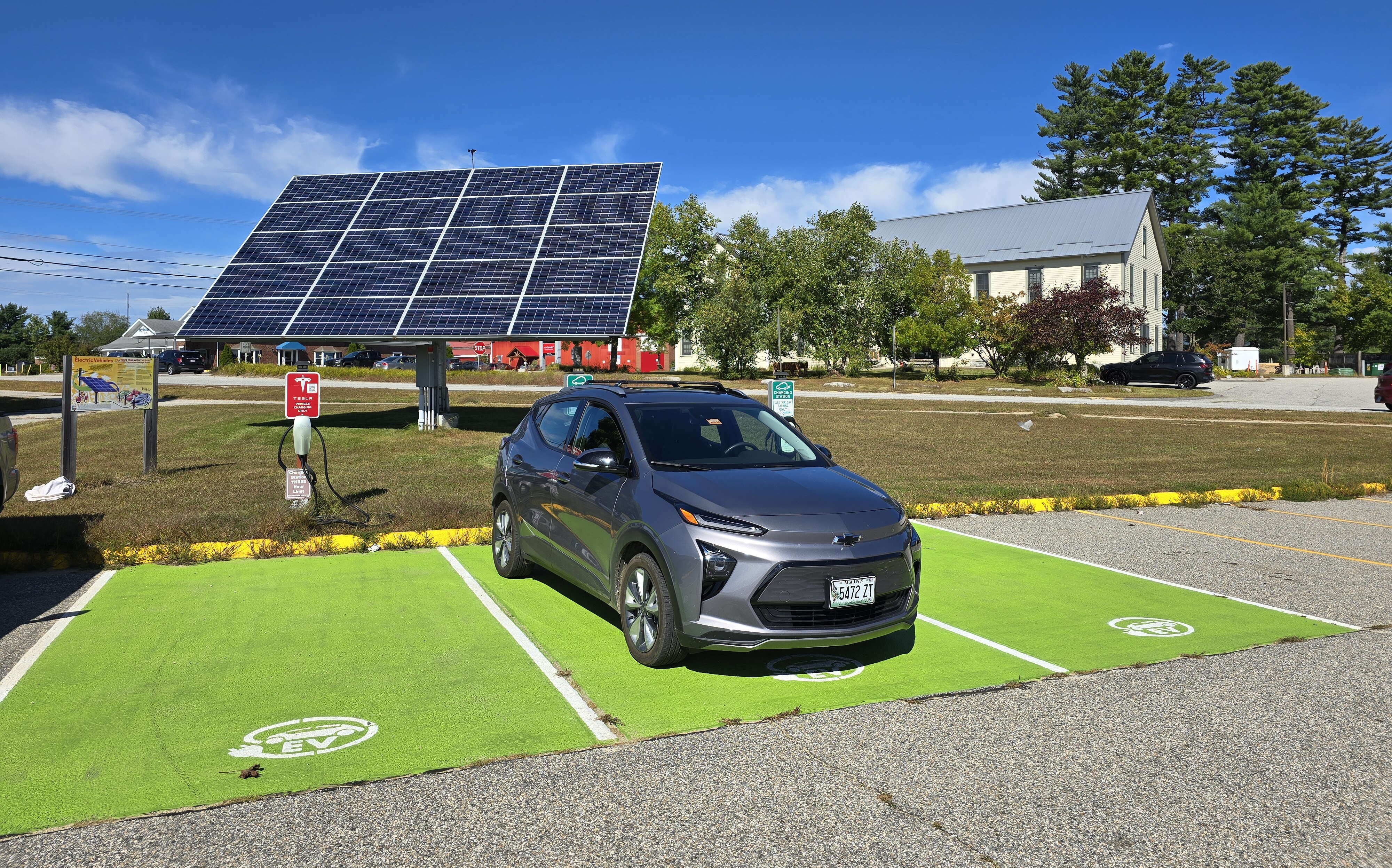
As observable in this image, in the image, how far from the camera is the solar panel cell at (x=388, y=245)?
64.4ft

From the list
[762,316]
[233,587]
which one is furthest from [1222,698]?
[762,316]

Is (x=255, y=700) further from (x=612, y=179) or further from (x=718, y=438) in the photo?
(x=612, y=179)

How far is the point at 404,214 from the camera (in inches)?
837

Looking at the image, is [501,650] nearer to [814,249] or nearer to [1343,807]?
[1343,807]

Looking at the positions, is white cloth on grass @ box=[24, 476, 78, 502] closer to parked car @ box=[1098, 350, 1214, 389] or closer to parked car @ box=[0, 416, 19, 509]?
parked car @ box=[0, 416, 19, 509]

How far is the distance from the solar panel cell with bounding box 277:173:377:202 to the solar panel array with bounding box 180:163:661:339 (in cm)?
4

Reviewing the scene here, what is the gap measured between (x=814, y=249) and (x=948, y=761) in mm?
47227

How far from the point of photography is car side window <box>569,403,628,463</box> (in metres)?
6.50

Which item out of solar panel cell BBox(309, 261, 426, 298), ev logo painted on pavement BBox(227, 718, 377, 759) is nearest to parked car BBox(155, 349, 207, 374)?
solar panel cell BBox(309, 261, 426, 298)

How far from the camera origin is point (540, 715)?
4.89m

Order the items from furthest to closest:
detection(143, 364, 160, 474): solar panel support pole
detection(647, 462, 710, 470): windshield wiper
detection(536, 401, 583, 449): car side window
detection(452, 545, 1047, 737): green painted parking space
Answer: detection(143, 364, 160, 474): solar panel support pole < detection(536, 401, 583, 449): car side window < detection(647, 462, 710, 470): windshield wiper < detection(452, 545, 1047, 737): green painted parking space

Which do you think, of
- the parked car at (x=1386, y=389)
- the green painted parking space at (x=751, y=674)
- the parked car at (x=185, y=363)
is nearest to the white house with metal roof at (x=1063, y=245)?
the parked car at (x=1386, y=389)

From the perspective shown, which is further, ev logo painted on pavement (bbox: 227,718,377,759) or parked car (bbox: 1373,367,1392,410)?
parked car (bbox: 1373,367,1392,410)

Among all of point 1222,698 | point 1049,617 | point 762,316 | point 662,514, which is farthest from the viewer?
point 762,316
